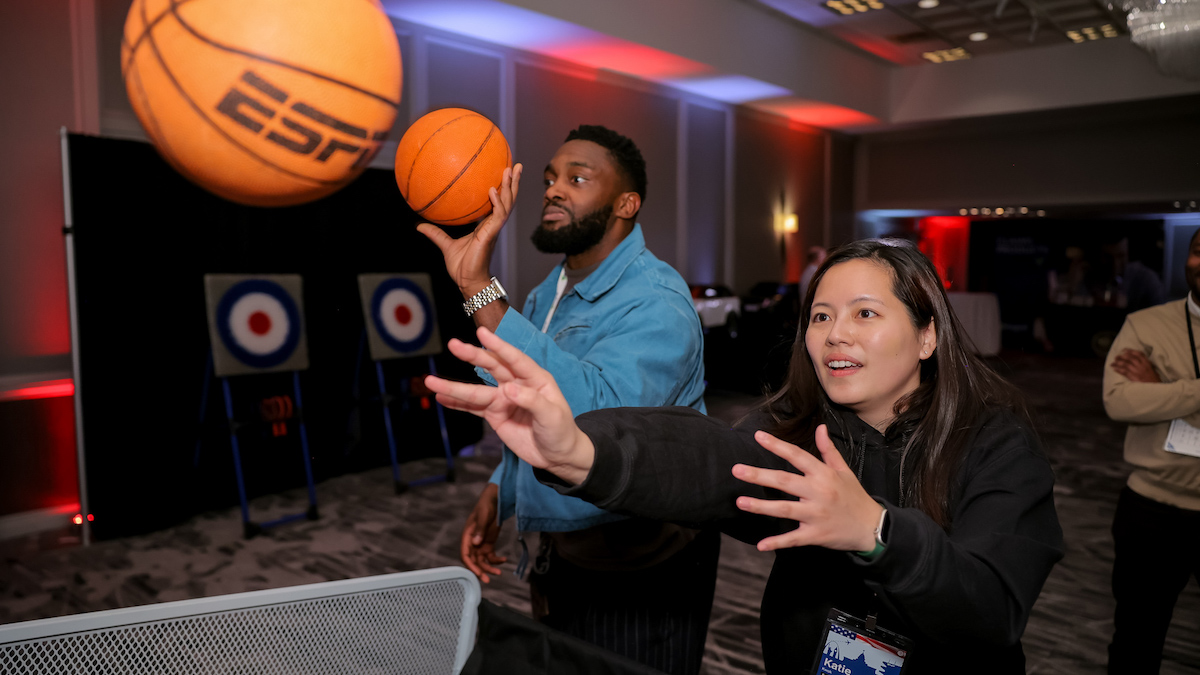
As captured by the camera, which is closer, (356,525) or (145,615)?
(145,615)

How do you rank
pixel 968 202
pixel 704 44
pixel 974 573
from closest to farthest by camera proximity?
pixel 974 573, pixel 704 44, pixel 968 202

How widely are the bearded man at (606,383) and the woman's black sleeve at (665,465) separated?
1.16 feet

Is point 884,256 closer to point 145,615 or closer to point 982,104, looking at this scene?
point 145,615

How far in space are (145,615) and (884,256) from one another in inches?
45.5

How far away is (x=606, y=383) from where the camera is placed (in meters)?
1.30

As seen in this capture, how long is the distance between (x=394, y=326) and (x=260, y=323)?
854mm

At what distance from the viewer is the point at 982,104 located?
887 cm

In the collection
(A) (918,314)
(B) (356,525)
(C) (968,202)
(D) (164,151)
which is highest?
(C) (968,202)

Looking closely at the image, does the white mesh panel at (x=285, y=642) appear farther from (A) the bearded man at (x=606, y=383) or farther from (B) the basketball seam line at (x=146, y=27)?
(B) the basketball seam line at (x=146, y=27)

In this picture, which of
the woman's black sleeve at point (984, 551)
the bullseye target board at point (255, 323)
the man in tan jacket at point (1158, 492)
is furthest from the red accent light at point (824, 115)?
the woman's black sleeve at point (984, 551)

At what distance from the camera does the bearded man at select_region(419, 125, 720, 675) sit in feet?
4.30

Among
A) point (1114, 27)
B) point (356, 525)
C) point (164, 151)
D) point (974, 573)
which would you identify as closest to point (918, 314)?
point (974, 573)

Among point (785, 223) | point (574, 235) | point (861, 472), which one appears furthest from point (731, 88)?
point (861, 472)

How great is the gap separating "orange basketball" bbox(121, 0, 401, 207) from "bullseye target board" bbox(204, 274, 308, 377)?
10.3ft
